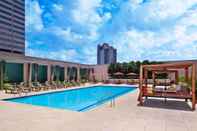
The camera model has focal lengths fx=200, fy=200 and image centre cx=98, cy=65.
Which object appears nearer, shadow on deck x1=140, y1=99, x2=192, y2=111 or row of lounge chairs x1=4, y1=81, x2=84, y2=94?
shadow on deck x1=140, y1=99, x2=192, y2=111

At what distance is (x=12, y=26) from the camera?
6081 centimetres

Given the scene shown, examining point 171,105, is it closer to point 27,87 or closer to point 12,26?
point 27,87

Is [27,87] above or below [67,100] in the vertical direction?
above

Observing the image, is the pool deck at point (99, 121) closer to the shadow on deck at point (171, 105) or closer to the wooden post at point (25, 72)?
the shadow on deck at point (171, 105)

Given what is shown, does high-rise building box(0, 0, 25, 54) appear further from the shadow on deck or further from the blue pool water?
the shadow on deck

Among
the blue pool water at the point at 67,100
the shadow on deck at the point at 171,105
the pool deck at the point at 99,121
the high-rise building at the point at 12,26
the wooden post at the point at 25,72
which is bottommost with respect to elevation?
the blue pool water at the point at 67,100

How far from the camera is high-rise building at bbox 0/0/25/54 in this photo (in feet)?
188

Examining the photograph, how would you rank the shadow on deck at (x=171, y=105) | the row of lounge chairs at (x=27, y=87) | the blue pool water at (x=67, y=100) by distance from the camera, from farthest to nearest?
the row of lounge chairs at (x=27, y=87) → the blue pool water at (x=67, y=100) → the shadow on deck at (x=171, y=105)

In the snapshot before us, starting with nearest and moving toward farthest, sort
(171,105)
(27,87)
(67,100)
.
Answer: (171,105) < (67,100) < (27,87)

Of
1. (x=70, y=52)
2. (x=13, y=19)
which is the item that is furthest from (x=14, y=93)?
(x=13, y=19)

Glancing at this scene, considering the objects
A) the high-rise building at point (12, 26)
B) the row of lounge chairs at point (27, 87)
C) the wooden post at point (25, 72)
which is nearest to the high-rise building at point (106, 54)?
the high-rise building at point (12, 26)

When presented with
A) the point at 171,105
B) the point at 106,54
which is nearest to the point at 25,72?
the point at 171,105

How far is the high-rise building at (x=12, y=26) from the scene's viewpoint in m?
57.4

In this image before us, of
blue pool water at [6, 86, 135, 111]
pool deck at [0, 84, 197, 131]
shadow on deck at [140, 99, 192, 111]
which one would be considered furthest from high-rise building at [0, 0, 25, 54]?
pool deck at [0, 84, 197, 131]
